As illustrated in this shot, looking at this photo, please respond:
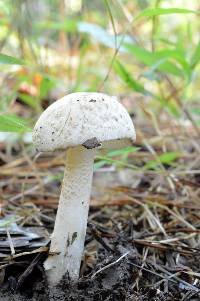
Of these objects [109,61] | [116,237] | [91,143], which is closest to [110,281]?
[116,237]

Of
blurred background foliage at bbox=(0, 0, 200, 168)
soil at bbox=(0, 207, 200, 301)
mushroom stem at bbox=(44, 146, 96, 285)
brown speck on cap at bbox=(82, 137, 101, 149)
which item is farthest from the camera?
blurred background foliage at bbox=(0, 0, 200, 168)

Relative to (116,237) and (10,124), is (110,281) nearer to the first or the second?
(116,237)

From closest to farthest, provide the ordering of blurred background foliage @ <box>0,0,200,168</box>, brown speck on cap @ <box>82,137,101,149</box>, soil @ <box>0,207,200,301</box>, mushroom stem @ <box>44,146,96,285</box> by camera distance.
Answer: brown speck on cap @ <box>82,137,101,149</box>, soil @ <box>0,207,200,301</box>, mushroom stem @ <box>44,146,96,285</box>, blurred background foliage @ <box>0,0,200,168</box>

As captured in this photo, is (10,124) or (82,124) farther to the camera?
(10,124)

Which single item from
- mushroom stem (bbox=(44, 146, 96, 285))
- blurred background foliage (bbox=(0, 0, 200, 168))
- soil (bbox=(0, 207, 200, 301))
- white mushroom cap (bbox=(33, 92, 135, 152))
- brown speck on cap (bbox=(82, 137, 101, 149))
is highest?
blurred background foliage (bbox=(0, 0, 200, 168))

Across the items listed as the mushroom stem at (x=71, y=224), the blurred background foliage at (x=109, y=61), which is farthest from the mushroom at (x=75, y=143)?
the blurred background foliage at (x=109, y=61)

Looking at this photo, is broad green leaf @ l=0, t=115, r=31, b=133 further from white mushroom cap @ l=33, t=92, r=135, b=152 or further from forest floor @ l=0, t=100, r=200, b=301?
forest floor @ l=0, t=100, r=200, b=301

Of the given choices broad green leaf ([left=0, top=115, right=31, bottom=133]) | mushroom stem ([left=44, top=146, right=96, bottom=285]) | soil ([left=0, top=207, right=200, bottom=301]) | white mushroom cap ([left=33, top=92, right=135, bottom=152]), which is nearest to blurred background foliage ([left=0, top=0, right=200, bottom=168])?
broad green leaf ([left=0, top=115, right=31, bottom=133])
